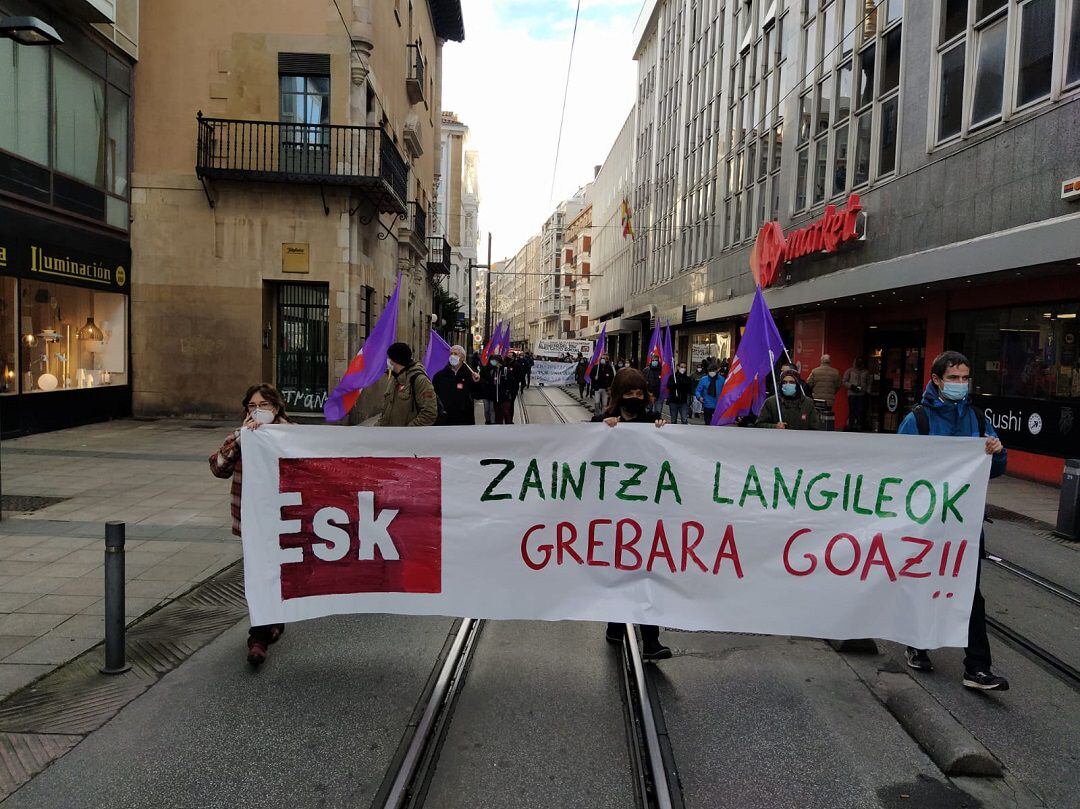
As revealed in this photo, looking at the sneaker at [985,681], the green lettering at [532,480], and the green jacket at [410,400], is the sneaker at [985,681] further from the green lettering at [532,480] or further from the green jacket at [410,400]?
the green jacket at [410,400]

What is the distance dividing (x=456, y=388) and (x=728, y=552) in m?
6.43

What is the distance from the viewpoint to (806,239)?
63.4ft

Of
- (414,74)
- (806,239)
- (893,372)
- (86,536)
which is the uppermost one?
(414,74)

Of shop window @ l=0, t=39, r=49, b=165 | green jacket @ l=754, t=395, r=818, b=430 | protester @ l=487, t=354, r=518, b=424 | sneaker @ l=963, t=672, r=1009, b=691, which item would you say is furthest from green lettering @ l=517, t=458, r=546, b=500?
shop window @ l=0, t=39, r=49, b=165

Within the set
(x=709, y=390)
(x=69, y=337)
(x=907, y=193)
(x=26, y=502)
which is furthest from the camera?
(x=709, y=390)

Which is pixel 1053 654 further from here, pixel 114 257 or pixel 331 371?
pixel 114 257

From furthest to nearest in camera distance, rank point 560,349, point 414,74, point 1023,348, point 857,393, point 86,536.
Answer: point 560,349 < point 414,74 < point 857,393 < point 1023,348 < point 86,536

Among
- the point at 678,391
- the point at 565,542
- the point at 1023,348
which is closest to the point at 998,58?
the point at 1023,348

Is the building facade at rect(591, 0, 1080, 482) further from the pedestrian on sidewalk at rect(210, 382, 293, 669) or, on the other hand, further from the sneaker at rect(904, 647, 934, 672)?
the pedestrian on sidewalk at rect(210, 382, 293, 669)

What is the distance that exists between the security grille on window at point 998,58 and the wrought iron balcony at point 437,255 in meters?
23.9

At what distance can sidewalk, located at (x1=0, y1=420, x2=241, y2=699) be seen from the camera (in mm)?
4977

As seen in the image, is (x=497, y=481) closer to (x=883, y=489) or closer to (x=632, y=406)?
(x=632, y=406)

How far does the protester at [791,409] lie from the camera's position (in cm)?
736

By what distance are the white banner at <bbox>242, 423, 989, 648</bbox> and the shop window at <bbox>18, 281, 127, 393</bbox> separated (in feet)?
39.7
